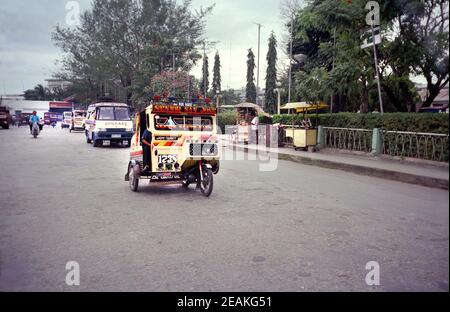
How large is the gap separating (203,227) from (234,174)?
575 centimetres

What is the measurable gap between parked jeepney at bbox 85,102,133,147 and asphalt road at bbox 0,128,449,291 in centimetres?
1131

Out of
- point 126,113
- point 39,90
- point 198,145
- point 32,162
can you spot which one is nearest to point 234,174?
point 198,145

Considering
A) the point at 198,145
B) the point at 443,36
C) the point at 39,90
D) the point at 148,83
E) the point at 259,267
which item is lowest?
the point at 259,267

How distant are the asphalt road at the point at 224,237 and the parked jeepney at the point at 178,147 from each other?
416mm

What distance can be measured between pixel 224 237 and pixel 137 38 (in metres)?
40.9

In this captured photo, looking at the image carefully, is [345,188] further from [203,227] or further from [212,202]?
[203,227]

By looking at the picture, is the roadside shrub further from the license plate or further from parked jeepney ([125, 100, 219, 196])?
the license plate

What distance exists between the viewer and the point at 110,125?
20.5 metres

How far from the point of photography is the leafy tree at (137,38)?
41.1m

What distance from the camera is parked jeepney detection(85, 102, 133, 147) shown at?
66.3ft

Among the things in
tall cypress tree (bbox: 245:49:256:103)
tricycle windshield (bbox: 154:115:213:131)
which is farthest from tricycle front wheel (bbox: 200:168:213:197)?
tall cypress tree (bbox: 245:49:256:103)

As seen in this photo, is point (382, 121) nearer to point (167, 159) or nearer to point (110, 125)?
point (167, 159)

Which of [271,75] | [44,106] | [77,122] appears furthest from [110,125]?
[44,106]

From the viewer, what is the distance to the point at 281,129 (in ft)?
69.4
